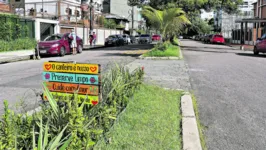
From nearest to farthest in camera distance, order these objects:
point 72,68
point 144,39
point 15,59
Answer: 1. point 72,68
2. point 15,59
3. point 144,39

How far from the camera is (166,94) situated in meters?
6.86

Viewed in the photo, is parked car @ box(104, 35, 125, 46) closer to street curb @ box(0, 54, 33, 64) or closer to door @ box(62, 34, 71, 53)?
door @ box(62, 34, 71, 53)

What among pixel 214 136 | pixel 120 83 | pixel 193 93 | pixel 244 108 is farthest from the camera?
pixel 193 93

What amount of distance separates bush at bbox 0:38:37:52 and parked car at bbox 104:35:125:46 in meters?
9.87

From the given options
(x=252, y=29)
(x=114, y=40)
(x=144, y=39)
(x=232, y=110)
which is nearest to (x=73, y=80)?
(x=232, y=110)

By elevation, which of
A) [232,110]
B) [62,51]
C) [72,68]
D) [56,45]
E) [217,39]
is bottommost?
[232,110]

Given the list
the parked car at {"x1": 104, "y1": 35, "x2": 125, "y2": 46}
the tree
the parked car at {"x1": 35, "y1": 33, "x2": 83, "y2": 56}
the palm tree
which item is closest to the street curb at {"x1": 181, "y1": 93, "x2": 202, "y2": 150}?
the palm tree

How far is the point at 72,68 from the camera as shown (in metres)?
3.94

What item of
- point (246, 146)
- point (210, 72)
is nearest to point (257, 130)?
point (246, 146)

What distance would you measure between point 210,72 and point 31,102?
278 inches

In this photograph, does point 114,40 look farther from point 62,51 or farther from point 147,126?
point 147,126

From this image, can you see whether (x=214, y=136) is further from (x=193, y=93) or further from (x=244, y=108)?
(x=193, y=93)

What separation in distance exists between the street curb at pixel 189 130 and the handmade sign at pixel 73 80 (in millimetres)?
1300

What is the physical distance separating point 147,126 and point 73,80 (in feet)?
4.37
